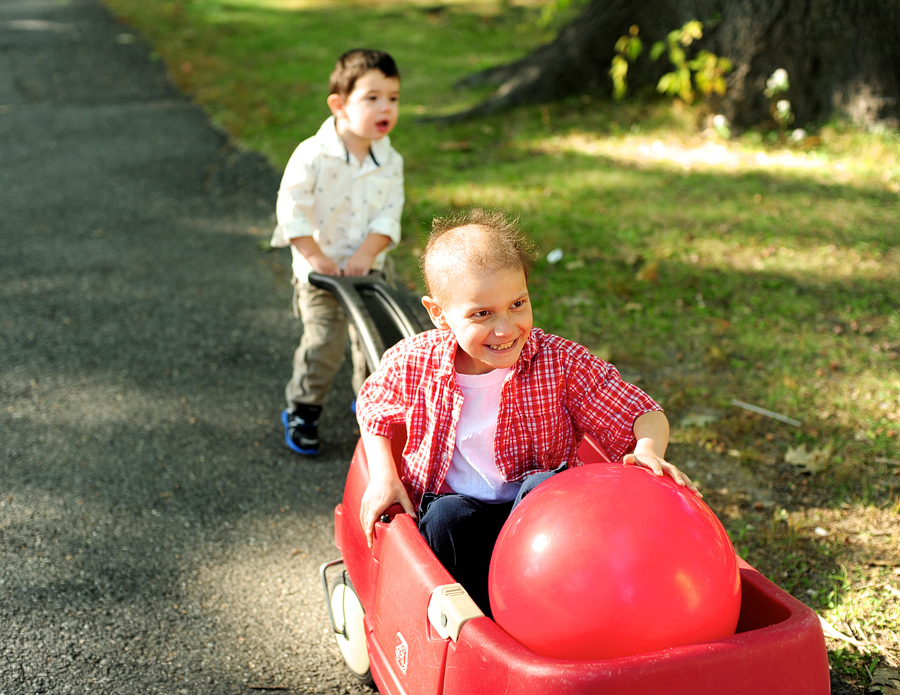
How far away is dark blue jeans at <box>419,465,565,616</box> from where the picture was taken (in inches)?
76.9

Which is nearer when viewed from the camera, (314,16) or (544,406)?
(544,406)

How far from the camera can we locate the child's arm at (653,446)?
1.80 m

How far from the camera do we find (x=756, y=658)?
1.47 metres

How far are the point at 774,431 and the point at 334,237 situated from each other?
191cm

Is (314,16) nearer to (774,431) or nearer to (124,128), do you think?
(124,128)

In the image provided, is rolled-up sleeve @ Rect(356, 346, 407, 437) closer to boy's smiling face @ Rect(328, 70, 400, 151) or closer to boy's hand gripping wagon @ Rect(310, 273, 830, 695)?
boy's hand gripping wagon @ Rect(310, 273, 830, 695)

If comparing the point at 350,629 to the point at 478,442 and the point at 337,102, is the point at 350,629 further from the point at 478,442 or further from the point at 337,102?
the point at 337,102

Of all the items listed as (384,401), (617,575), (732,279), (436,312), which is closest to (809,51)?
(732,279)

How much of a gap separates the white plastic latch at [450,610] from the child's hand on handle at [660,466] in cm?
50

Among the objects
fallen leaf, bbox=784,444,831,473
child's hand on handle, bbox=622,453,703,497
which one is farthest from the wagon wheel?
fallen leaf, bbox=784,444,831,473

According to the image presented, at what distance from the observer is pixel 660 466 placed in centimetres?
182

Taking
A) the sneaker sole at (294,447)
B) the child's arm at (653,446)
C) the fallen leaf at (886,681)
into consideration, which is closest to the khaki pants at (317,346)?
the sneaker sole at (294,447)

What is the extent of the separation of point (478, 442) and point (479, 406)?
9 cm

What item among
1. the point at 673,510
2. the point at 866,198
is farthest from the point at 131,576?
the point at 866,198
